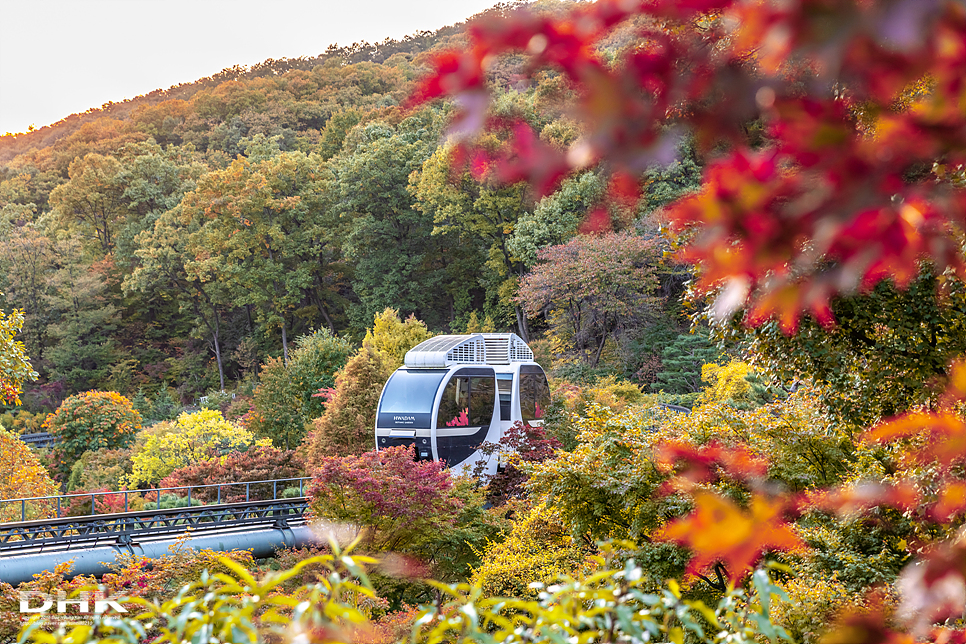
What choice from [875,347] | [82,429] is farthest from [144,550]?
[82,429]

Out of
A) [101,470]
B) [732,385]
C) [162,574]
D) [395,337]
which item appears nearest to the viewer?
[162,574]

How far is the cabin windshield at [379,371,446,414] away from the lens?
15344 millimetres

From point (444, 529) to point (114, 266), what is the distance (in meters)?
32.9

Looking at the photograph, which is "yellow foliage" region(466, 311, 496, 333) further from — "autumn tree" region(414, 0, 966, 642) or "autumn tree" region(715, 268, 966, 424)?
"autumn tree" region(414, 0, 966, 642)

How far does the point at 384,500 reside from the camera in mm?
10672

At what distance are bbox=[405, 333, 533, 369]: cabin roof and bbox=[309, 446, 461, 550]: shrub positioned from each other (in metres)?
4.92

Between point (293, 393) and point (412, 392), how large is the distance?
879 centimetres

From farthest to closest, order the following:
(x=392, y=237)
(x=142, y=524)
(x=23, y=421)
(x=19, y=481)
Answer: (x=392, y=237) < (x=23, y=421) < (x=19, y=481) < (x=142, y=524)

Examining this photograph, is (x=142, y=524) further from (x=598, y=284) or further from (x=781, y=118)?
(x=598, y=284)

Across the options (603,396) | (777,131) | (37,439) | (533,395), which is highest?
(777,131)

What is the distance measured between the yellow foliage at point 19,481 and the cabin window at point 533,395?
433 inches

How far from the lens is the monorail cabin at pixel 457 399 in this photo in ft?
50.1

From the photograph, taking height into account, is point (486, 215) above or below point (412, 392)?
above

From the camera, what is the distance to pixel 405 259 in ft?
111
